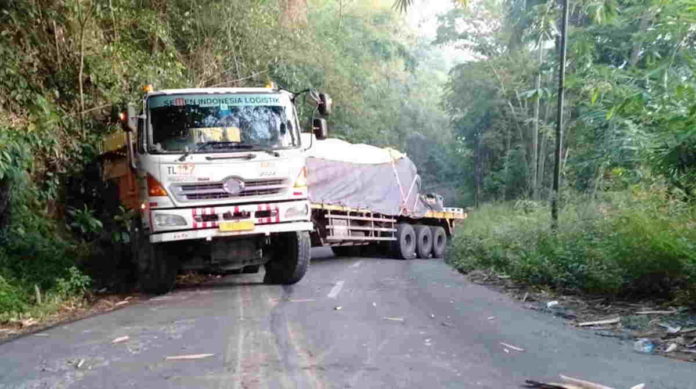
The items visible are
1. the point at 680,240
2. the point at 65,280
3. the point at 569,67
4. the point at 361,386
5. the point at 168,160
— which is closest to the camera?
the point at 361,386

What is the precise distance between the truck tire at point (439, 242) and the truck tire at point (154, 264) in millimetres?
11166

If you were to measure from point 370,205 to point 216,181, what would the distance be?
726cm

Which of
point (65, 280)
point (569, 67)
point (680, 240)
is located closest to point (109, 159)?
point (65, 280)

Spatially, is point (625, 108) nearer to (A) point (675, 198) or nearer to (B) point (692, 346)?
(A) point (675, 198)

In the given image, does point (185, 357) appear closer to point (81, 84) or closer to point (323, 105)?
Result: point (323, 105)

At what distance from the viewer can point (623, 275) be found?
777 centimetres

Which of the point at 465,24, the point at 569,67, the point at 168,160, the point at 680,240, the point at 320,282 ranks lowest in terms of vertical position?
the point at 320,282

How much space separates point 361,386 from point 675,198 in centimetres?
612

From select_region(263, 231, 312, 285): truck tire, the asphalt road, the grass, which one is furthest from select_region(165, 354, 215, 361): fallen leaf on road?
the grass

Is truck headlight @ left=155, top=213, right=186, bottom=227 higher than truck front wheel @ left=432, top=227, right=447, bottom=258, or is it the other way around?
truck headlight @ left=155, top=213, right=186, bottom=227

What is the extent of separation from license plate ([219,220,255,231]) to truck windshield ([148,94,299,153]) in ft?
3.21

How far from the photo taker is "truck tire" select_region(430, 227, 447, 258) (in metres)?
19.5

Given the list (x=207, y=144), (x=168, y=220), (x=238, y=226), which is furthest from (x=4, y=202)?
(x=238, y=226)

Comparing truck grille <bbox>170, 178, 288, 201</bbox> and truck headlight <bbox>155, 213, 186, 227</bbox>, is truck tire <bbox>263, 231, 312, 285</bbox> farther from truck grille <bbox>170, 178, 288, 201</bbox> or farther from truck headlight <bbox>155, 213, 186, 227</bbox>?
truck headlight <bbox>155, 213, 186, 227</bbox>
